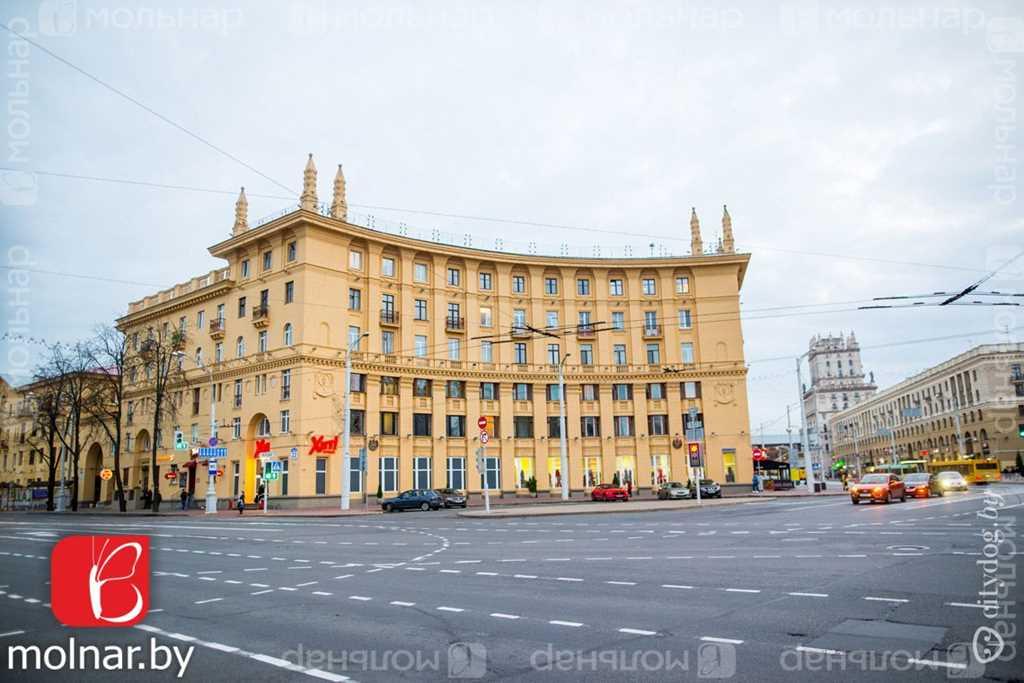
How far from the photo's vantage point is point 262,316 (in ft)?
169

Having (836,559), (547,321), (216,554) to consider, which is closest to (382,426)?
(547,321)

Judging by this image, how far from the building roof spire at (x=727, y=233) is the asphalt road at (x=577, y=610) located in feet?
155

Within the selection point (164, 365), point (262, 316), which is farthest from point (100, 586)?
point (164, 365)

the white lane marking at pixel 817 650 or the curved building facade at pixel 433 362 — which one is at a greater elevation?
the curved building facade at pixel 433 362

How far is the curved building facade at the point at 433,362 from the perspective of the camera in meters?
49.7

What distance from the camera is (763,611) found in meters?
8.90

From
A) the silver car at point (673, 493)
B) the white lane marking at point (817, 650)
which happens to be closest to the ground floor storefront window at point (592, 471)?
the silver car at point (673, 493)

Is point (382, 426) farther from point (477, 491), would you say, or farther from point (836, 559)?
point (836, 559)

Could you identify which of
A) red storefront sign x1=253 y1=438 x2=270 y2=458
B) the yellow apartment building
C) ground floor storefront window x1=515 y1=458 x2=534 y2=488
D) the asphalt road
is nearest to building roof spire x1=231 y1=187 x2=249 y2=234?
the yellow apartment building

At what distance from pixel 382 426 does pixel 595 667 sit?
153 feet

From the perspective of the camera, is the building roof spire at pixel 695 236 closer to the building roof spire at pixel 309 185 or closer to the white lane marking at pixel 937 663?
the building roof spire at pixel 309 185

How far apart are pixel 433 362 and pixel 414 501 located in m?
14.3

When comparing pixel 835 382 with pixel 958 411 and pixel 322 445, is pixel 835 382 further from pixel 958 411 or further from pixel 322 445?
pixel 322 445

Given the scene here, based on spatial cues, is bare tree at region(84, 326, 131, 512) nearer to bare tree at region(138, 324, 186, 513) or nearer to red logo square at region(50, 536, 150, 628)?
bare tree at region(138, 324, 186, 513)
